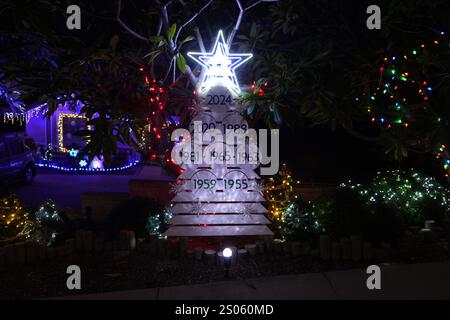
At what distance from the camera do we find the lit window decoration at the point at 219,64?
22.7 feet

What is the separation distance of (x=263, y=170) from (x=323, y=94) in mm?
2518

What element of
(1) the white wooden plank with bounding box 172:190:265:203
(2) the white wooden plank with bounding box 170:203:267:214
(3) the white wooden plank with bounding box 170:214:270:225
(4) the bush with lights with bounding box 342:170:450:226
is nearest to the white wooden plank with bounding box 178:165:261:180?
(1) the white wooden plank with bounding box 172:190:265:203

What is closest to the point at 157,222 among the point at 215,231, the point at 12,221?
the point at 215,231

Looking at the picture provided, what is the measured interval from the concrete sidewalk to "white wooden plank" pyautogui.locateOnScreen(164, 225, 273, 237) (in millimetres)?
1059

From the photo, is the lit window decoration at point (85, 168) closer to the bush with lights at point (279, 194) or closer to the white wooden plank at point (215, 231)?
the bush with lights at point (279, 194)

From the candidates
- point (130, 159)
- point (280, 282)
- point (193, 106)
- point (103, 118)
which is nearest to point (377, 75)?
point (193, 106)

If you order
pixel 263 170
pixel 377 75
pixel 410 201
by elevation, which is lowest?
pixel 410 201

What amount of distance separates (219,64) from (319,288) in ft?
10.5

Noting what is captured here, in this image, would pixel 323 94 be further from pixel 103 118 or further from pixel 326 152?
pixel 326 152

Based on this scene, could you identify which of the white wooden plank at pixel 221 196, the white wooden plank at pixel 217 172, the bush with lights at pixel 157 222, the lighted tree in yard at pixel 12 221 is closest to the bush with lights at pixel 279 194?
the white wooden plank at pixel 221 196

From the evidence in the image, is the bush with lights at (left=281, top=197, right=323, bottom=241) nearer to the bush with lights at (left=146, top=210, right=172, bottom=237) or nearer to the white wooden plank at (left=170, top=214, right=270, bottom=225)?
the white wooden plank at (left=170, top=214, right=270, bottom=225)

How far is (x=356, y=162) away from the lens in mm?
13922

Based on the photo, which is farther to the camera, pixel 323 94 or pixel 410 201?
pixel 410 201

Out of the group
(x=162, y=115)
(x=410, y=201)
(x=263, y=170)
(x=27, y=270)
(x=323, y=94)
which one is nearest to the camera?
(x=27, y=270)
